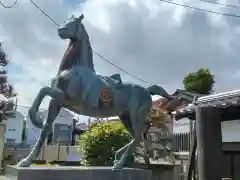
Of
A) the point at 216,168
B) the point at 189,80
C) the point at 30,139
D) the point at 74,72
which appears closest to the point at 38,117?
the point at 74,72

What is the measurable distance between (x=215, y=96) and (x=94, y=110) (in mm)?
2470

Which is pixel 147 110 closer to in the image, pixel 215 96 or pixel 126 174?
pixel 126 174

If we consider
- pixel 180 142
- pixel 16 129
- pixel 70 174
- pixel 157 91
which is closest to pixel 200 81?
pixel 180 142

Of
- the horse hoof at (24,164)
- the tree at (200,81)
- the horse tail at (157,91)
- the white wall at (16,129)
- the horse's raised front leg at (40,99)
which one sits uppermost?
the tree at (200,81)

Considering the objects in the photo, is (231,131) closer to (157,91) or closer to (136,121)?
(157,91)

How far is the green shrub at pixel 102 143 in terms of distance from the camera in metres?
8.83

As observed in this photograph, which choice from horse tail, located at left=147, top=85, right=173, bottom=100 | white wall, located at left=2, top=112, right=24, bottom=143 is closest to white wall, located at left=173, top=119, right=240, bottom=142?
horse tail, located at left=147, top=85, right=173, bottom=100

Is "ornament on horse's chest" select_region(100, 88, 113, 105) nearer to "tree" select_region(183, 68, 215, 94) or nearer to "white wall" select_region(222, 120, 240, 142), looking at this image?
"white wall" select_region(222, 120, 240, 142)

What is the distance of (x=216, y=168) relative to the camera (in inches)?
213

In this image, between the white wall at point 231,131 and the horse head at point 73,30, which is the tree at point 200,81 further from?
the horse head at point 73,30

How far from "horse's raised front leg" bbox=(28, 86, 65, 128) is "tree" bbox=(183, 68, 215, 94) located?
1887cm

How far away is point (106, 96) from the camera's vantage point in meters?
5.40

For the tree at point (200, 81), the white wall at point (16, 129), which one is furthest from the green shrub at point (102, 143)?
the white wall at point (16, 129)

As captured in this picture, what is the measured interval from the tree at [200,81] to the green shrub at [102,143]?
14.7 m
